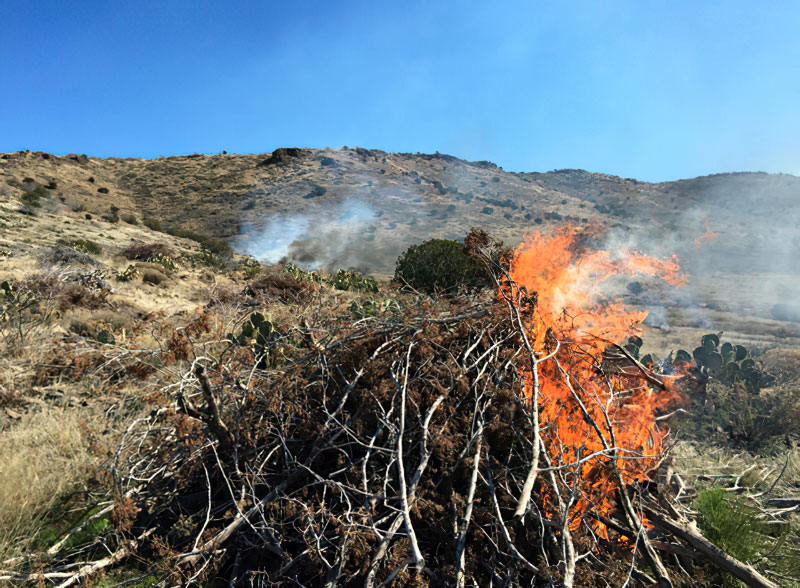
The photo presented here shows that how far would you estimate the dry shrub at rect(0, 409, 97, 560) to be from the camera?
11.3 ft

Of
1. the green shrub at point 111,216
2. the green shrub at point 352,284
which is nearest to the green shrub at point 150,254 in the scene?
the green shrub at point 352,284

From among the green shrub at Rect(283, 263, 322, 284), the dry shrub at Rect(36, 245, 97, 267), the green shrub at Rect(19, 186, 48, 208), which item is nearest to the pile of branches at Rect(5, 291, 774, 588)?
the green shrub at Rect(283, 263, 322, 284)

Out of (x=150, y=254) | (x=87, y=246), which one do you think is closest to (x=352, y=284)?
(x=150, y=254)

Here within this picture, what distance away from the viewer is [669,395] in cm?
502

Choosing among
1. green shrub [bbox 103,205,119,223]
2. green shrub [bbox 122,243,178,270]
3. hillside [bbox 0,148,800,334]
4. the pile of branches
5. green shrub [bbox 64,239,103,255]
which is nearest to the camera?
the pile of branches

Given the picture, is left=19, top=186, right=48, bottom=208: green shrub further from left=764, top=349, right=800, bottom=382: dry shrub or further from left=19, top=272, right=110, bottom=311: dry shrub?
left=764, top=349, right=800, bottom=382: dry shrub

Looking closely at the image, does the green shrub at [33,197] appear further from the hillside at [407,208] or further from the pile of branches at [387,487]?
the pile of branches at [387,487]

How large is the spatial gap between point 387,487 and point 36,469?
3347mm

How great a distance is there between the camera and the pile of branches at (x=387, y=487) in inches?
107

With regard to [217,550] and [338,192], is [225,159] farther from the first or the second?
[217,550]

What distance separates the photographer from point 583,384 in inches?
155

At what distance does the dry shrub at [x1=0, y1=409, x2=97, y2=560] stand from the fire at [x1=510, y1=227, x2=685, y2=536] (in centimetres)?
409

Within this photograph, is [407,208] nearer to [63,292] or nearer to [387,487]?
[63,292]

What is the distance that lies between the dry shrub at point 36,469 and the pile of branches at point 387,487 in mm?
558
